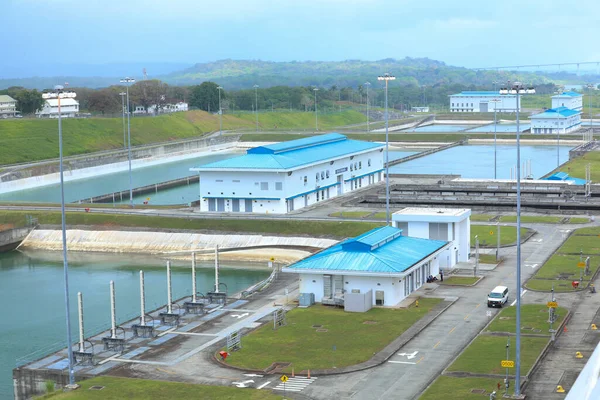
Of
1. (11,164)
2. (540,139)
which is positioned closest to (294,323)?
(11,164)

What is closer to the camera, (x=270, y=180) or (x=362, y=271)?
(x=362, y=271)

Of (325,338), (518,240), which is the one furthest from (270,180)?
(518,240)

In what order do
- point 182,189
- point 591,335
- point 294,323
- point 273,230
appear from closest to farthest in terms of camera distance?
point 591,335
point 294,323
point 273,230
point 182,189

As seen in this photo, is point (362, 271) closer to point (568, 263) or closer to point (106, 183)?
point (568, 263)

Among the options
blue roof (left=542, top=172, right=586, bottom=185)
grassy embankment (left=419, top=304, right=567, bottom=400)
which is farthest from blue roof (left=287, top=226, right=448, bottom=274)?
blue roof (left=542, top=172, right=586, bottom=185)

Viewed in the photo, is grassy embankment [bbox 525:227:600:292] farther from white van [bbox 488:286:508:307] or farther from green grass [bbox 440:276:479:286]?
white van [bbox 488:286:508:307]

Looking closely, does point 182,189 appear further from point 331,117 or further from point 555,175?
point 331,117
